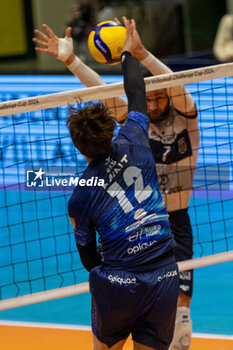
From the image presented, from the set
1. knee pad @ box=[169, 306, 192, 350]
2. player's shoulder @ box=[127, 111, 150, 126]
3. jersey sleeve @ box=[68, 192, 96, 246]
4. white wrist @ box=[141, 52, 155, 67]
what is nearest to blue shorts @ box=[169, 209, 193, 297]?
knee pad @ box=[169, 306, 192, 350]

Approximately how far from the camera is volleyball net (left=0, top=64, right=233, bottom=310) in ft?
15.1

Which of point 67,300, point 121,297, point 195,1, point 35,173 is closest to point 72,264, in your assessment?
point 67,300

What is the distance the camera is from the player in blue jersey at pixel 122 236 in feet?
11.4

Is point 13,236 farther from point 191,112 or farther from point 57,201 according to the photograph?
point 191,112

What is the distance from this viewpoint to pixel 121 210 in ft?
11.5

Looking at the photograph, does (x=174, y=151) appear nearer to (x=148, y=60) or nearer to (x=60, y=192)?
(x=148, y=60)

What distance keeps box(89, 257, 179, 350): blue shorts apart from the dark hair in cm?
63

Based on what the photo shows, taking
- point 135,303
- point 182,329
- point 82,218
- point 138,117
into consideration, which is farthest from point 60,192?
point 135,303

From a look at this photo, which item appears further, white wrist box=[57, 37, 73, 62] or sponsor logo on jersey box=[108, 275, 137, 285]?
white wrist box=[57, 37, 73, 62]

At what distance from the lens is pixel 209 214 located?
8.31 metres

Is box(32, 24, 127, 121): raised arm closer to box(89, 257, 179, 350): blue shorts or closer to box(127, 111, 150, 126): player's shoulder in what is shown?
box(127, 111, 150, 126): player's shoulder

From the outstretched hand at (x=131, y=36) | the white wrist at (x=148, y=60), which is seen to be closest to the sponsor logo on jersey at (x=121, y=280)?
the outstretched hand at (x=131, y=36)

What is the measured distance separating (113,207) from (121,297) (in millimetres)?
463

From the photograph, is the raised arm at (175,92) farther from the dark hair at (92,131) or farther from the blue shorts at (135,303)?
the blue shorts at (135,303)
